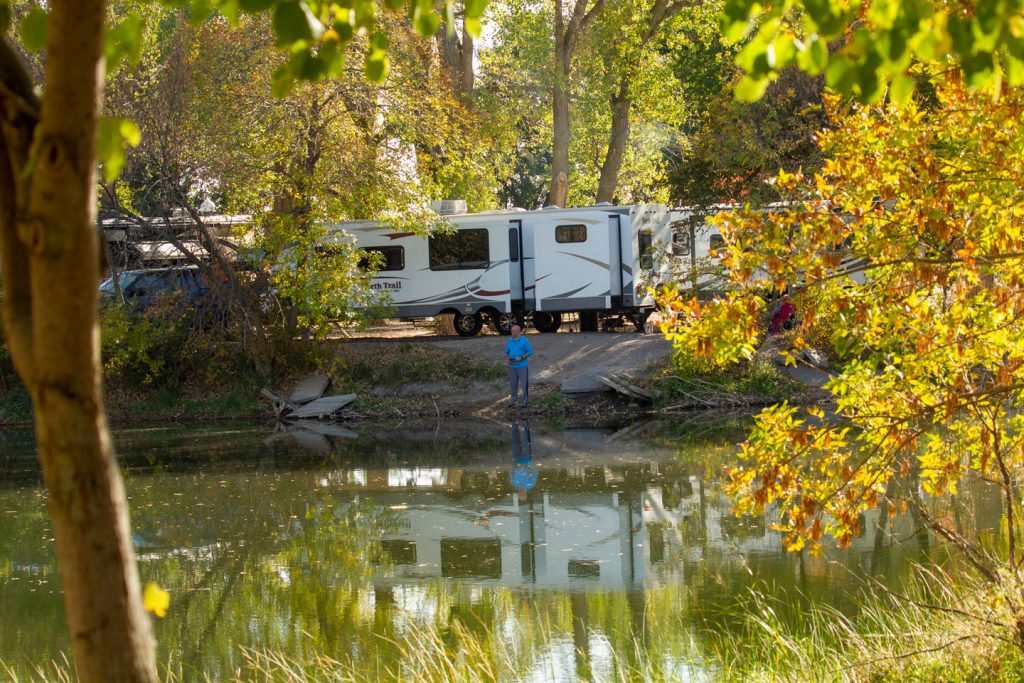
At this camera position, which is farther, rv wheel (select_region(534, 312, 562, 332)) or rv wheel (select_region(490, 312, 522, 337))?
rv wheel (select_region(534, 312, 562, 332))

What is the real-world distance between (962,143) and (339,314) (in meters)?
18.2

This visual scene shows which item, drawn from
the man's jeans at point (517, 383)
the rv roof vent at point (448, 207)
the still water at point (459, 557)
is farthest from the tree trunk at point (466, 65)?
the still water at point (459, 557)

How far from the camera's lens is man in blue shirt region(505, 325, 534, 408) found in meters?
22.0

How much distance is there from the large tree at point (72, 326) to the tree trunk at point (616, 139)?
99.9 ft

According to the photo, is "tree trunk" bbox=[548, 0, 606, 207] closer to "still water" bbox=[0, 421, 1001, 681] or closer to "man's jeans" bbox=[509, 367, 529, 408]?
"man's jeans" bbox=[509, 367, 529, 408]

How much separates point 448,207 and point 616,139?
7365 mm

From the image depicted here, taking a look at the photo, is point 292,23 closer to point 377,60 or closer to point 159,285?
point 377,60

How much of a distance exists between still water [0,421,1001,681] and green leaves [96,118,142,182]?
529 cm

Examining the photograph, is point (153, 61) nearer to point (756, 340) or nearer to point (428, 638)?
point (428, 638)

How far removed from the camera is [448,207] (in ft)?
93.7

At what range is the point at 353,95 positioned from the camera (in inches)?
910

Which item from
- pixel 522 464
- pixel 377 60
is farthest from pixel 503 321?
pixel 377 60

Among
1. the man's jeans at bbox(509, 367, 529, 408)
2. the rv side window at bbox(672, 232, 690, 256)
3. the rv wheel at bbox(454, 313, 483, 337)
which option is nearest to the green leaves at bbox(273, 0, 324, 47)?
the man's jeans at bbox(509, 367, 529, 408)

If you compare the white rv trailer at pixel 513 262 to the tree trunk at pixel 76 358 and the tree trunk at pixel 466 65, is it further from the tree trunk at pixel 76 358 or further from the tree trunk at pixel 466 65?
the tree trunk at pixel 76 358
